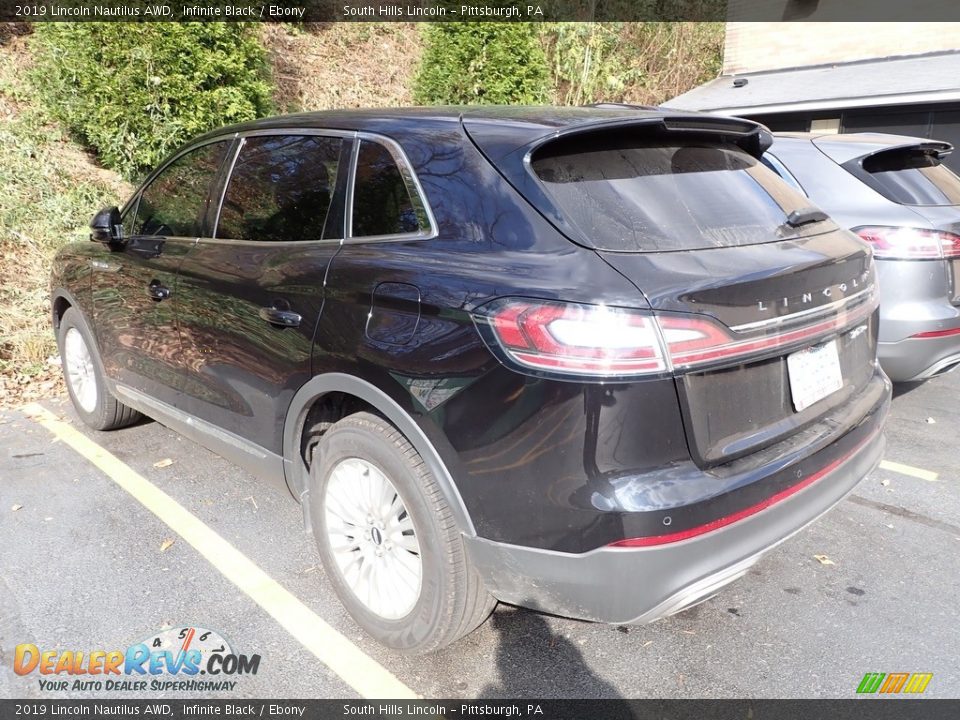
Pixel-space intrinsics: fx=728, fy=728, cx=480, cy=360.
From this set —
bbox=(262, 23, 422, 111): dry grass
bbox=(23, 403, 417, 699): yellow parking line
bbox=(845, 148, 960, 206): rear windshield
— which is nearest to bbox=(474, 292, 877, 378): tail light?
bbox=(23, 403, 417, 699): yellow parking line

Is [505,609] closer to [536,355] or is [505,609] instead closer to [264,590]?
[264,590]

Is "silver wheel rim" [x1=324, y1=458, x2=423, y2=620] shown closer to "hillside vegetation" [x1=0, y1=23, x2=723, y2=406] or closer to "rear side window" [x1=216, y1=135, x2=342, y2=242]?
"rear side window" [x1=216, y1=135, x2=342, y2=242]

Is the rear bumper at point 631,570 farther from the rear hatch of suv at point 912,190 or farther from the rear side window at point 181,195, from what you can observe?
the rear hatch of suv at point 912,190

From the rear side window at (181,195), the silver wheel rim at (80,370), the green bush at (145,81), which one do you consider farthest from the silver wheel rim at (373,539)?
the green bush at (145,81)

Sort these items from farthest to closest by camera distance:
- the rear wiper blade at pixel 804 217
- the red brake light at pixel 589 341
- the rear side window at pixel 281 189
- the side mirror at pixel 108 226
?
the side mirror at pixel 108 226 < the rear side window at pixel 281 189 < the rear wiper blade at pixel 804 217 < the red brake light at pixel 589 341

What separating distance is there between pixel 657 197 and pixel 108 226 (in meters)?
3.04

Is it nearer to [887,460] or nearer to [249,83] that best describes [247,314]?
[887,460]

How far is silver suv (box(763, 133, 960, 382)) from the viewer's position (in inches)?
163

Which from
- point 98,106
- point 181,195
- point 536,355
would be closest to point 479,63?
point 98,106

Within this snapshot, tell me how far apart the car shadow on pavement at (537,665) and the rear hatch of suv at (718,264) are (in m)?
0.97

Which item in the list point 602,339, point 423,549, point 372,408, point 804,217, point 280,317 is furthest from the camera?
point 280,317

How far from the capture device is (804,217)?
268cm

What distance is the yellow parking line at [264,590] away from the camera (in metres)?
2.54

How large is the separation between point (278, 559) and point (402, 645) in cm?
96
